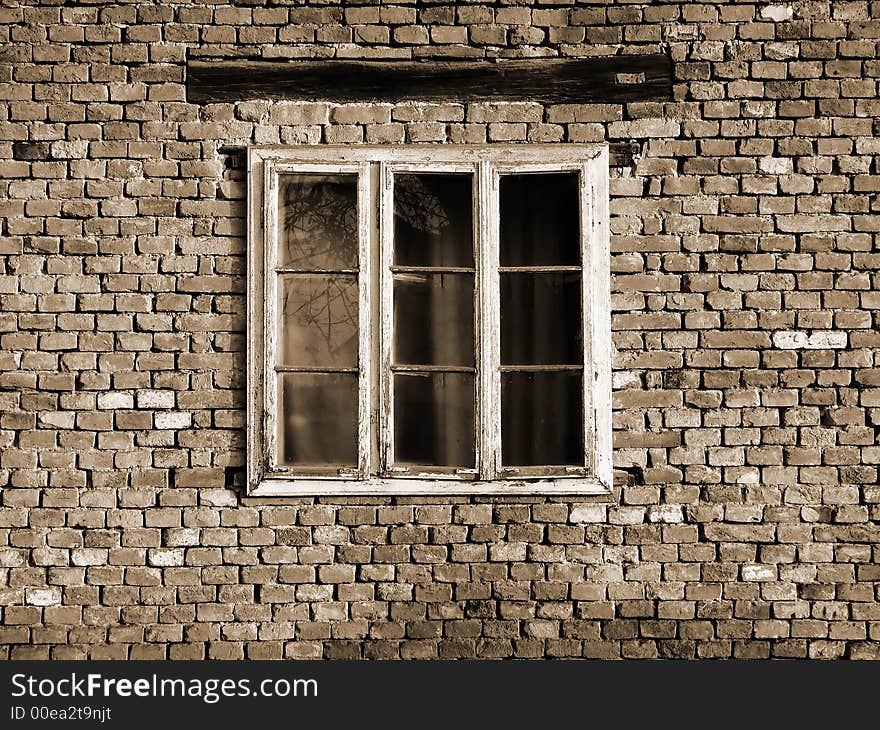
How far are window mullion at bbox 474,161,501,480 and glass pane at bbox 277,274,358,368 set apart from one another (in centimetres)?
60

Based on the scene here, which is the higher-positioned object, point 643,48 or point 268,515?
point 643,48

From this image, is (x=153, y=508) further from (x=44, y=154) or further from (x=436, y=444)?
(x=44, y=154)

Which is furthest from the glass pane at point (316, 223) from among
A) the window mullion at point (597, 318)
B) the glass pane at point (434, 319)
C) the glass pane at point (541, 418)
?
the window mullion at point (597, 318)

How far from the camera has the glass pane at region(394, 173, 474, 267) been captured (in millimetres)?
3971

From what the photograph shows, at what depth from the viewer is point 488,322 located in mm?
3898

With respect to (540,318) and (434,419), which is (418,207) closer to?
(540,318)

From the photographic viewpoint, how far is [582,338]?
3895 millimetres

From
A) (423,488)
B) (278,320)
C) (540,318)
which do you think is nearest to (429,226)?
(540,318)

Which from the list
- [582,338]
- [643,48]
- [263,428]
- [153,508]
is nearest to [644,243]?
[582,338]

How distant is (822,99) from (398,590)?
119 inches

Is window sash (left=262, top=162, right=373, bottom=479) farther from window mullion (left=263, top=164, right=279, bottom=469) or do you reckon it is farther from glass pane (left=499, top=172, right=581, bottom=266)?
glass pane (left=499, top=172, right=581, bottom=266)

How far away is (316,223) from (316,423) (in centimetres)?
95

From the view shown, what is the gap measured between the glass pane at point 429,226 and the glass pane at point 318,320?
1.03 ft

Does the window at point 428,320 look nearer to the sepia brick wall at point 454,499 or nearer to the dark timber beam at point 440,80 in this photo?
the sepia brick wall at point 454,499
